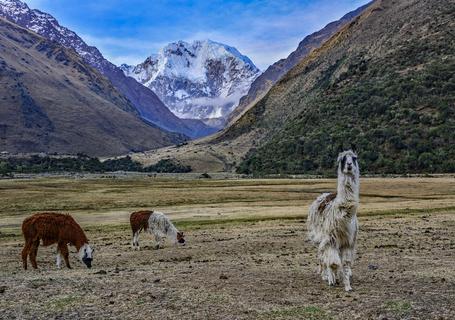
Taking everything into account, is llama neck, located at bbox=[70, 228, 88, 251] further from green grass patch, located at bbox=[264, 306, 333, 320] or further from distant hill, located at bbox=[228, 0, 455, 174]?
distant hill, located at bbox=[228, 0, 455, 174]

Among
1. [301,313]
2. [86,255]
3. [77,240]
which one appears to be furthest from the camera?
[77,240]

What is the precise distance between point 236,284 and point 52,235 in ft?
25.2

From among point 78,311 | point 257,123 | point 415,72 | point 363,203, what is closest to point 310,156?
point 415,72

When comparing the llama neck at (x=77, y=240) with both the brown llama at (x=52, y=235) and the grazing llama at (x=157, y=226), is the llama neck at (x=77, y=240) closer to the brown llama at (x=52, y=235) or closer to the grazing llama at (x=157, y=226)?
the brown llama at (x=52, y=235)

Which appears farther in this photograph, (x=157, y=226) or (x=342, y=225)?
(x=157, y=226)

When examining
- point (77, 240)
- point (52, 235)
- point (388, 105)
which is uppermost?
point (388, 105)

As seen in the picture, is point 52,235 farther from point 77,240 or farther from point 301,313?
point 301,313

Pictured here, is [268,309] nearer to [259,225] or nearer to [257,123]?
[259,225]

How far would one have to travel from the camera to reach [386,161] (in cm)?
9681

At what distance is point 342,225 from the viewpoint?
14055 mm

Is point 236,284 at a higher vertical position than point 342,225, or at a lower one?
lower

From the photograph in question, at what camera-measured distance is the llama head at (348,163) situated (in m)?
13.8

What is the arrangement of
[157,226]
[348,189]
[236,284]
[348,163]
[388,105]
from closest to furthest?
[348,163] < [348,189] < [236,284] < [157,226] < [388,105]

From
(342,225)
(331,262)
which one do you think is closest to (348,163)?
(342,225)
